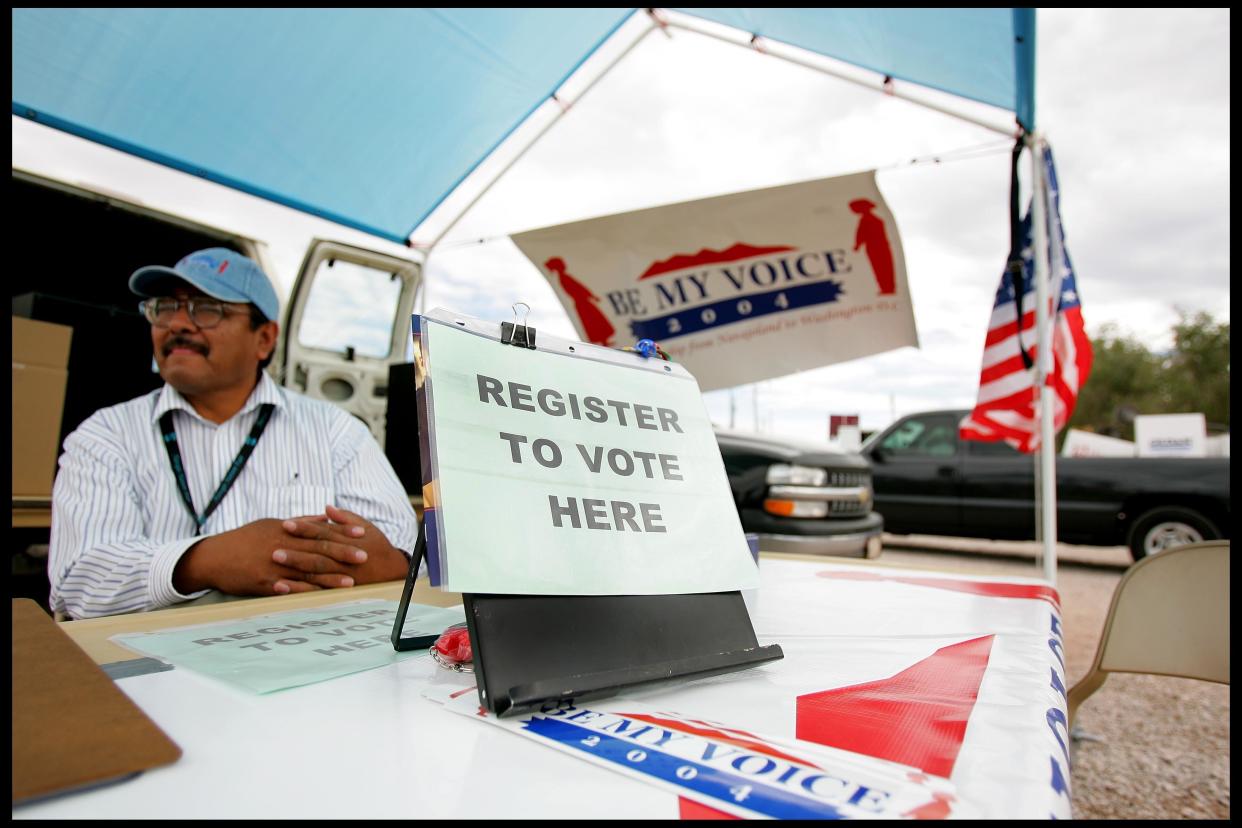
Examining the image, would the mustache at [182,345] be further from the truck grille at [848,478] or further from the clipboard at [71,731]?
the truck grille at [848,478]

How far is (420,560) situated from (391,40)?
2459 millimetres

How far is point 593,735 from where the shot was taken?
1.65ft

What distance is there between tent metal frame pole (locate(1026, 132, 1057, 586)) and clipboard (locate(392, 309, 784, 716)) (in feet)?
8.43

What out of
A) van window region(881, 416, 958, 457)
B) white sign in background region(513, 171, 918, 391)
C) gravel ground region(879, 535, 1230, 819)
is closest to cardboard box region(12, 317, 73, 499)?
white sign in background region(513, 171, 918, 391)

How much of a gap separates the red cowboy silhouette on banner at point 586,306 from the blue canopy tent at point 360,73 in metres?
0.74

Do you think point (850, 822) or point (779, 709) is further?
point (779, 709)

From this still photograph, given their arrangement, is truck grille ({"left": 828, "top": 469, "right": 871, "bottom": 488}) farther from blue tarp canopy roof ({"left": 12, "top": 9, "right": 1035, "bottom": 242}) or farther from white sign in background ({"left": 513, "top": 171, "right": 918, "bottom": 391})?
blue tarp canopy roof ({"left": 12, "top": 9, "right": 1035, "bottom": 242})

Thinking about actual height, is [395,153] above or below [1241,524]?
above

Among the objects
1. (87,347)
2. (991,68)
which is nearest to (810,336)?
(991,68)

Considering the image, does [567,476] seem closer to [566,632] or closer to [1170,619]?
[566,632]

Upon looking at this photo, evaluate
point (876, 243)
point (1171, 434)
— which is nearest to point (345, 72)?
point (876, 243)

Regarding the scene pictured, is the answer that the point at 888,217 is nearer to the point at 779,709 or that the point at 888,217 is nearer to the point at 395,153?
Answer: the point at 395,153

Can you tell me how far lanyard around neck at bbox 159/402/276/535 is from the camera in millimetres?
1439

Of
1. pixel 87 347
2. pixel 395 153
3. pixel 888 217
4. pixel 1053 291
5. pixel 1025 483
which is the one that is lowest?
pixel 1025 483
